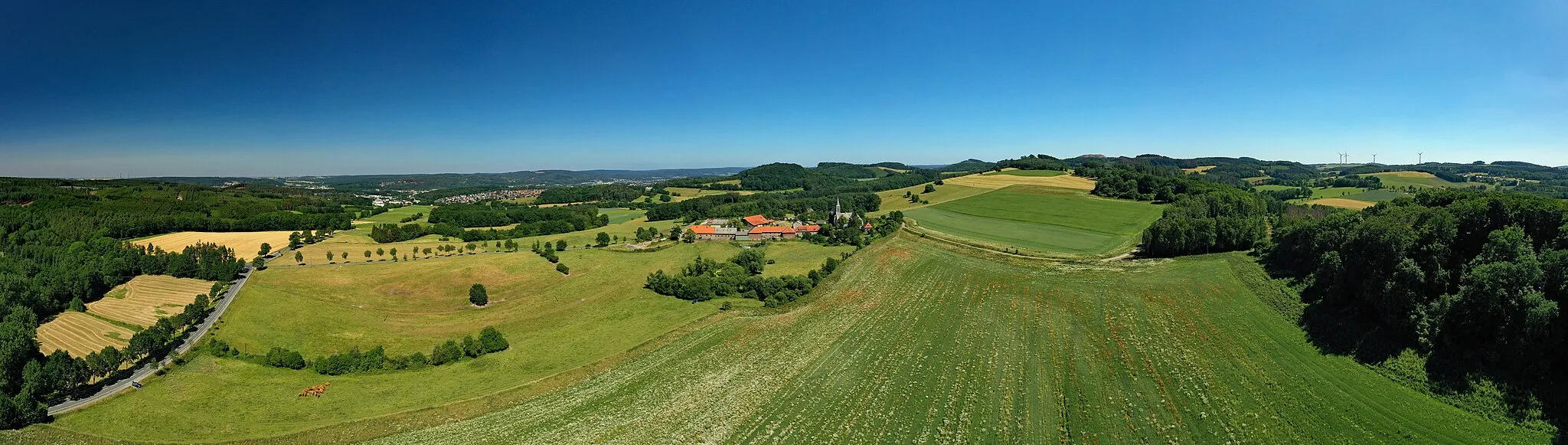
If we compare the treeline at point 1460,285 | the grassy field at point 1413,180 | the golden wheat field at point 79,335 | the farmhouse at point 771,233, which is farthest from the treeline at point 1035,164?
the golden wheat field at point 79,335

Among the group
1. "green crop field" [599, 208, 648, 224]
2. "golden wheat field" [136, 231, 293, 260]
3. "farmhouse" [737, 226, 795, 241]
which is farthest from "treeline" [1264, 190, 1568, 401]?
"green crop field" [599, 208, 648, 224]

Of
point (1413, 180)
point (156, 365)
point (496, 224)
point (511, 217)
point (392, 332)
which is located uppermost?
point (1413, 180)

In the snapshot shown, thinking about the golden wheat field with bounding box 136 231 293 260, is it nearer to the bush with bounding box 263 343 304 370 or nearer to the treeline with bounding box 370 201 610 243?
the treeline with bounding box 370 201 610 243

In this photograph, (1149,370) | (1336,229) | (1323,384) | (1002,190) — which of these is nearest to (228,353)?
(1149,370)

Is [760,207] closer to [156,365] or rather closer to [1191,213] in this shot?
[1191,213]

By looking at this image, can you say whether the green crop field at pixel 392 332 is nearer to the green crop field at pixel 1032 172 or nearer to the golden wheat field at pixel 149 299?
the golden wheat field at pixel 149 299

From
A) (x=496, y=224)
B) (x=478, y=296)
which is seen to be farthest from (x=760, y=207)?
(x=478, y=296)

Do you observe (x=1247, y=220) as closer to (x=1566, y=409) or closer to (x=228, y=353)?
(x=1566, y=409)

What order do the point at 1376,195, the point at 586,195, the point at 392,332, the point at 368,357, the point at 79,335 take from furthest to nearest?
the point at 586,195 < the point at 1376,195 < the point at 392,332 < the point at 79,335 < the point at 368,357

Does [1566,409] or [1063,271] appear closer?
[1566,409]
